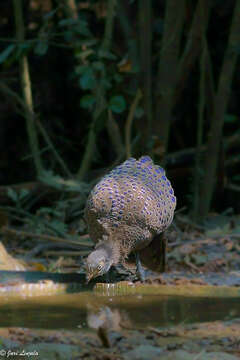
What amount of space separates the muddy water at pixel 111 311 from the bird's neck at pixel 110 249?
10.6 inches

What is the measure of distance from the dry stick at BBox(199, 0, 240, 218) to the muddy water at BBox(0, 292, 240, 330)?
9.76 feet

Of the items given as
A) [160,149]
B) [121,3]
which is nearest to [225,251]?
[160,149]

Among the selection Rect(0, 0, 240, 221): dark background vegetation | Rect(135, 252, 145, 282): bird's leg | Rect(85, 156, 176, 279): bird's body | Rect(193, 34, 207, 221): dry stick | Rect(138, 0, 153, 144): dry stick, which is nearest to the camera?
Rect(85, 156, 176, 279): bird's body

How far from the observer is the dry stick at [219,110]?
698 cm

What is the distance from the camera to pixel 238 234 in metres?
6.60

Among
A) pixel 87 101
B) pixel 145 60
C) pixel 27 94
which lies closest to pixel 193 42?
pixel 145 60

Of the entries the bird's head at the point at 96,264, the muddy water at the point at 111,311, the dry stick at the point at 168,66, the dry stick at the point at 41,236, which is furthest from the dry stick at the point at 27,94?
the bird's head at the point at 96,264

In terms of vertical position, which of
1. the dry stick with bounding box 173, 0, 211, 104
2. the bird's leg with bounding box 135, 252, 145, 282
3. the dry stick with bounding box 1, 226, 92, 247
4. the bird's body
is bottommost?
the dry stick with bounding box 1, 226, 92, 247

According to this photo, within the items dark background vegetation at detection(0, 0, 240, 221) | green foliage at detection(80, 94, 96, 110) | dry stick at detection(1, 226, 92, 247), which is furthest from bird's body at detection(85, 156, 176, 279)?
green foliage at detection(80, 94, 96, 110)

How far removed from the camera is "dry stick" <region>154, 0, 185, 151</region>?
7000 millimetres

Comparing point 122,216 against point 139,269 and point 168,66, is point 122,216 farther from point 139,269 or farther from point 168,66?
point 168,66

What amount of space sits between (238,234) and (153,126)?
1.38 meters

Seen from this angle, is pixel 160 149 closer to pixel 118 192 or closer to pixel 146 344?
pixel 118 192

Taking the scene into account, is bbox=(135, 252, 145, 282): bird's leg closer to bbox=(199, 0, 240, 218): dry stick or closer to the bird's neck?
the bird's neck
